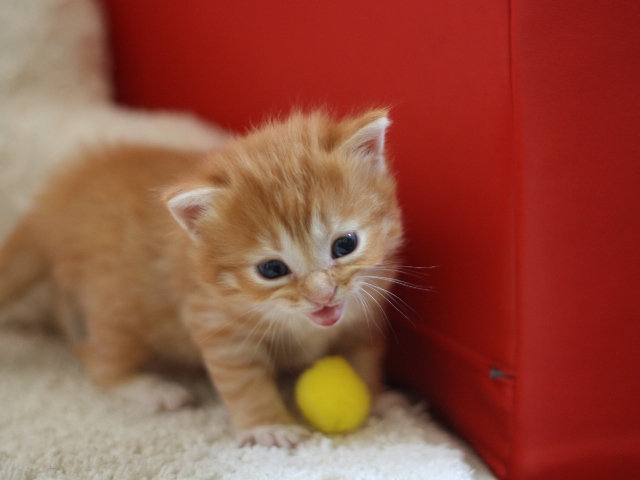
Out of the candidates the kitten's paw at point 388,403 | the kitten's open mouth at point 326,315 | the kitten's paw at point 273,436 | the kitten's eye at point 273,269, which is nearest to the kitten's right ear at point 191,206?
the kitten's eye at point 273,269

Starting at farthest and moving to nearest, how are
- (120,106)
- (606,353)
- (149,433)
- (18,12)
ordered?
(120,106)
(18,12)
(149,433)
(606,353)

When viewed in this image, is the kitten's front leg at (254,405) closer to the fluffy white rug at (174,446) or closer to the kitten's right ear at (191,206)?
the fluffy white rug at (174,446)

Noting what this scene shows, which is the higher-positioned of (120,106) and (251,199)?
(120,106)

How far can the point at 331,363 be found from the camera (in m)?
1.03

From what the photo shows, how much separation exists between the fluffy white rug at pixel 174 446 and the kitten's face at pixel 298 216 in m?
0.22

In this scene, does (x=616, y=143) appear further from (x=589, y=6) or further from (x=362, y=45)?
(x=362, y=45)

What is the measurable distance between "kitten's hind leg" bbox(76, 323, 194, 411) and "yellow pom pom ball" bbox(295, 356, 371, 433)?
288 mm

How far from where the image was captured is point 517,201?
0.81 metres

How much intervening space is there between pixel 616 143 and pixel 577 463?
0.49 meters

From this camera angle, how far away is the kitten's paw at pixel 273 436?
96cm

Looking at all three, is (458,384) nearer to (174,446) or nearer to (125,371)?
(174,446)

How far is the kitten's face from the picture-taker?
0.87 m

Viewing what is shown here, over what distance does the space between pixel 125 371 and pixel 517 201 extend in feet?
2.72

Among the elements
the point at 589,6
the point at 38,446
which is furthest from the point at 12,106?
the point at 589,6
